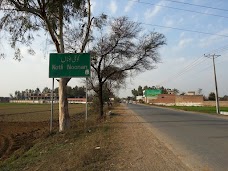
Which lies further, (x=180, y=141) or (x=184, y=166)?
(x=180, y=141)

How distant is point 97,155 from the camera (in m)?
9.10

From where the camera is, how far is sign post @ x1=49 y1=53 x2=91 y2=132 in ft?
57.0

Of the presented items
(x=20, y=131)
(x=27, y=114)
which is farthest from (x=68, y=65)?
(x=27, y=114)

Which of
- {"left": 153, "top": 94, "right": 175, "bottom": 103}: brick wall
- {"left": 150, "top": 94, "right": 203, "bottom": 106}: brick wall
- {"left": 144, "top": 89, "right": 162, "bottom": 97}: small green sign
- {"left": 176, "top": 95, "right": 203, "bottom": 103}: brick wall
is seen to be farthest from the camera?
{"left": 144, "top": 89, "right": 162, "bottom": 97}: small green sign

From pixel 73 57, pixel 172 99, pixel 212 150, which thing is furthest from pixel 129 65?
pixel 172 99

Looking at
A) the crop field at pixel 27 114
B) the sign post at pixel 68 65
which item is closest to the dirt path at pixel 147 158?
the sign post at pixel 68 65

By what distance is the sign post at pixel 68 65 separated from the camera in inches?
683

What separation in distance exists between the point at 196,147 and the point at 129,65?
2079 centimetres

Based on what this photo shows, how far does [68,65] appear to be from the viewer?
17578mm

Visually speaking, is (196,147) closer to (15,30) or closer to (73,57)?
(73,57)

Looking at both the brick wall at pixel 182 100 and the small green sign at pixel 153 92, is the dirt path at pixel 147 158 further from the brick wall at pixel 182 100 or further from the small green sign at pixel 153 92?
the small green sign at pixel 153 92

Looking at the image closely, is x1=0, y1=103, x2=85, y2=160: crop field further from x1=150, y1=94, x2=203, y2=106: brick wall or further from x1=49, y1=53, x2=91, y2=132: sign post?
x1=150, y1=94, x2=203, y2=106: brick wall

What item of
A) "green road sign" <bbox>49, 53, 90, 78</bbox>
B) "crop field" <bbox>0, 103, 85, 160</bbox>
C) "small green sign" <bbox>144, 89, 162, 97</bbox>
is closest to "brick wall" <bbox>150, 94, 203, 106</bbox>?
"small green sign" <bbox>144, 89, 162, 97</bbox>

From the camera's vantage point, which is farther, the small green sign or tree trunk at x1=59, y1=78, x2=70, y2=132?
the small green sign
